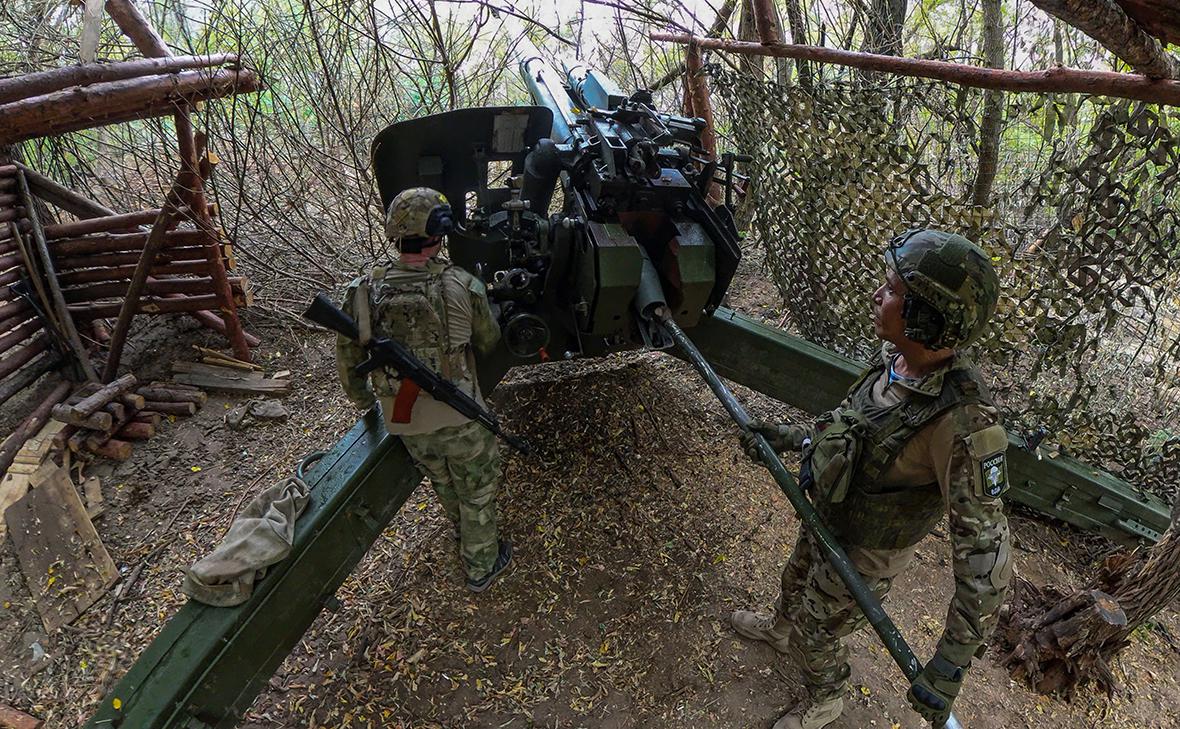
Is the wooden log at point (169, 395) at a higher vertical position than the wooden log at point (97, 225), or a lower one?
lower

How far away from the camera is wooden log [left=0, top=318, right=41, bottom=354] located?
421cm

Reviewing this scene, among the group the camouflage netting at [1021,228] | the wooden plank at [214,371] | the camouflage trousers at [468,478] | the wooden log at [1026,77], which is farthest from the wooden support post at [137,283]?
the wooden log at [1026,77]

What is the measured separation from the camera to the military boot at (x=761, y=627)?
9.65 ft

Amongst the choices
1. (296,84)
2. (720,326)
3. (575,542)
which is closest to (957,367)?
(720,326)

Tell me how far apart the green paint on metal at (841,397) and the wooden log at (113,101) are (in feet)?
11.6

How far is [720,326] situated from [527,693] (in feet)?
7.09

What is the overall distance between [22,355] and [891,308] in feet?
18.1

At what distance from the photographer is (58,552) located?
3.37m

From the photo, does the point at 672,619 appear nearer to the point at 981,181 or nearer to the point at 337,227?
the point at 981,181

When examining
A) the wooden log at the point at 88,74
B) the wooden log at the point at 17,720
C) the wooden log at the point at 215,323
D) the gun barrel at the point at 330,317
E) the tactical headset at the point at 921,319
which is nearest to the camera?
the tactical headset at the point at 921,319

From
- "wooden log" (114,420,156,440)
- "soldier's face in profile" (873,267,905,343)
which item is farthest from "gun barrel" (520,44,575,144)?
"wooden log" (114,420,156,440)

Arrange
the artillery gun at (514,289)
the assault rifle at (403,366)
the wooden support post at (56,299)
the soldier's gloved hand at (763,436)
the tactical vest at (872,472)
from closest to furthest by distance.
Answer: the tactical vest at (872,472)
the soldier's gloved hand at (763,436)
the artillery gun at (514,289)
the assault rifle at (403,366)
the wooden support post at (56,299)

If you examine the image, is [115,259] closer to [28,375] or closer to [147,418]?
[28,375]

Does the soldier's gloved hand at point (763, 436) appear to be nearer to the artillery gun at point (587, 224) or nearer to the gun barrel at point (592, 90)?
the artillery gun at point (587, 224)
